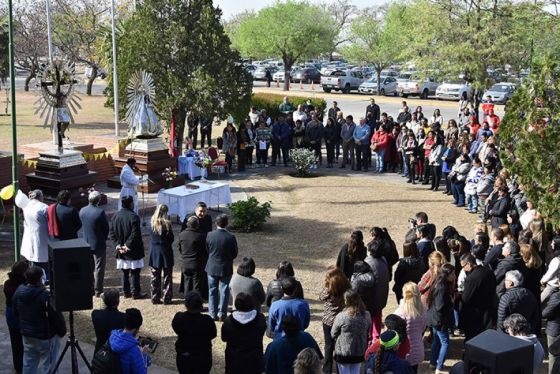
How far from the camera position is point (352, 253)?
32.8 ft

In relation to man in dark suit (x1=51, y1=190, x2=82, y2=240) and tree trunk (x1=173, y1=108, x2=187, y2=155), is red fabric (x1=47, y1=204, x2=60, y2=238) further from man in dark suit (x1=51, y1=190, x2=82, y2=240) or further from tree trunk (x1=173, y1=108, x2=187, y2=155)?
tree trunk (x1=173, y1=108, x2=187, y2=155)

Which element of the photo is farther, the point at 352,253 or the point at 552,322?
the point at 352,253

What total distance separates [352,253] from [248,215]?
5.61 metres

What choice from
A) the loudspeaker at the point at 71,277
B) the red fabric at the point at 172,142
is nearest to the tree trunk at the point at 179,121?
the red fabric at the point at 172,142

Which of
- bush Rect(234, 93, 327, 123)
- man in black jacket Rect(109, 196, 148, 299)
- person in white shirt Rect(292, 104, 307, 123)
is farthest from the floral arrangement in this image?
bush Rect(234, 93, 327, 123)

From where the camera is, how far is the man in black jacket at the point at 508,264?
9.28 m

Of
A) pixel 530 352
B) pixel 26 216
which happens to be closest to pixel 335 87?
pixel 26 216

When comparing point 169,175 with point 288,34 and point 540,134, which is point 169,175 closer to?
point 540,134

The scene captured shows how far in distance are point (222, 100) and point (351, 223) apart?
689cm

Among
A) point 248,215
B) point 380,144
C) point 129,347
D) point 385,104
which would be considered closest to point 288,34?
point 385,104

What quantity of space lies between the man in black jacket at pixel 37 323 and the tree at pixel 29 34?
1340 inches

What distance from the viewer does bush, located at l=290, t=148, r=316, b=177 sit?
68.6ft

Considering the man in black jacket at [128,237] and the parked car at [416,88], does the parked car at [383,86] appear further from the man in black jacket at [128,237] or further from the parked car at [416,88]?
the man in black jacket at [128,237]

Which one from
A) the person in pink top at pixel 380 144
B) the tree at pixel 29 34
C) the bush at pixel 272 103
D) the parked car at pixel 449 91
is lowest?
the person in pink top at pixel 380 144
